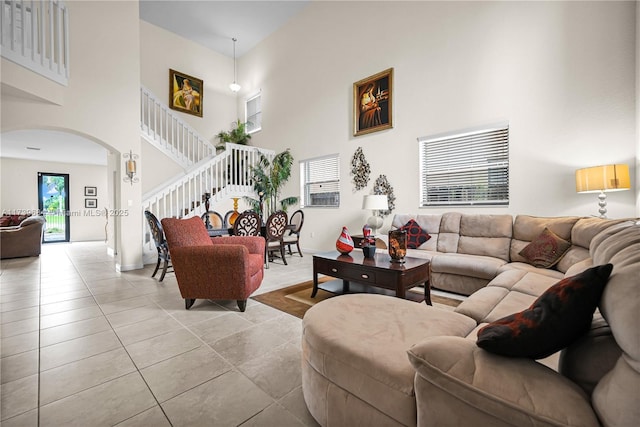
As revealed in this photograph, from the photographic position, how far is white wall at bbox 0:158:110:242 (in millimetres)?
8672

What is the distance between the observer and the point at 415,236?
412 cm

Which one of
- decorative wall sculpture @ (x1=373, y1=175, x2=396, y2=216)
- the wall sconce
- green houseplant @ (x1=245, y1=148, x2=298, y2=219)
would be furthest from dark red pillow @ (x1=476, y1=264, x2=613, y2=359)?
green houseplant @ (x1=245, y1=148, x2=298, y2=219)

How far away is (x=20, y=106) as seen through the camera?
12.5 ft

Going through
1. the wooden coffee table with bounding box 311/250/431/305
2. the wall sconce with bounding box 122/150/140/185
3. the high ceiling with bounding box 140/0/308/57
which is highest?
the high ceiling with bounding box 140/0/308/57

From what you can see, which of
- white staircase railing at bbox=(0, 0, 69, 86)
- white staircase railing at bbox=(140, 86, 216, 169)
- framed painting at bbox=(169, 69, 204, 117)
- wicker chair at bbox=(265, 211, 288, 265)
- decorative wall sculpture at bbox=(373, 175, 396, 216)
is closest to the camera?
white staircase railing at bbox=(0, 0, 69, 86)

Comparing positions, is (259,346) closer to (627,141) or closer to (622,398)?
(622,398)

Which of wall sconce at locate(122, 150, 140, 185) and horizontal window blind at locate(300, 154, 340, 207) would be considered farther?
horizontal window blind at locate(300, 154, 340, 207)

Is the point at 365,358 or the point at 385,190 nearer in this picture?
the point at 365,358

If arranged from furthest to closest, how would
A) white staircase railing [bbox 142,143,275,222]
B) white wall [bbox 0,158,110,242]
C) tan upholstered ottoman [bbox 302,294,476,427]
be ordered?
1. white wall [bbox 0,158,110,242]
2. white staircase railing [bbox 142,143,275,222]
3. tan upholstered ottoman [bbox 302,294,476,427]

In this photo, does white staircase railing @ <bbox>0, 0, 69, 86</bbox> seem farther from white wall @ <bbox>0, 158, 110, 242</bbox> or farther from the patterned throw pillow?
the patterned throw pillow

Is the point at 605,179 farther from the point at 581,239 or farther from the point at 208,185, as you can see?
the point at 208,185

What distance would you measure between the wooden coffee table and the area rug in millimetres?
→ 110

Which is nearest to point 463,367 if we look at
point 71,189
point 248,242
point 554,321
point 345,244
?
point 554,321

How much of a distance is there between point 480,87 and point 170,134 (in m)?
6.85
